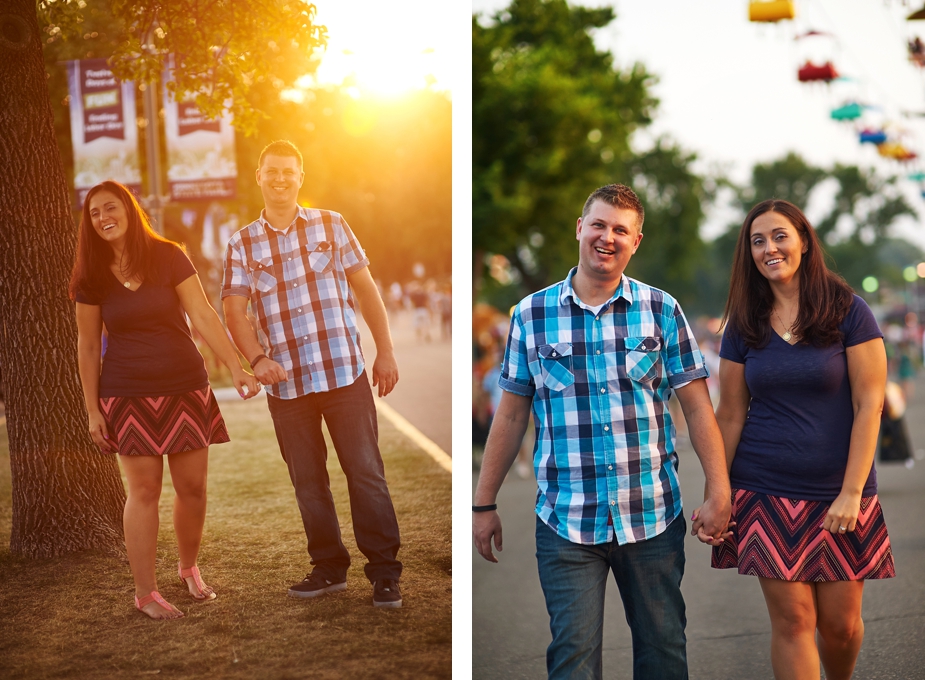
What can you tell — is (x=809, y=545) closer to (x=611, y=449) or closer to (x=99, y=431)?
(x=611, y=449)

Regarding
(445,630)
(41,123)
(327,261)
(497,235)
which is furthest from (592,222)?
(497,235)

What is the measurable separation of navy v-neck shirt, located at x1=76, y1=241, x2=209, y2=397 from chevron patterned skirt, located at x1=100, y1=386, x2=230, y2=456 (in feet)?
0.13

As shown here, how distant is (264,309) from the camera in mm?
3969

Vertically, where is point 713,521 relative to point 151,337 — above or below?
below

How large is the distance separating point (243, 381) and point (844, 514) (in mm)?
2395

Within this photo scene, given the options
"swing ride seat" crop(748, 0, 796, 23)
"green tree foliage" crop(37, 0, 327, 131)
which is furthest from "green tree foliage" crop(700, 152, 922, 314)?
"green tree foliage" crop(37, 0, 327, 131)

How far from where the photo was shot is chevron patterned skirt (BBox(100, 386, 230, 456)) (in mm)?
3914

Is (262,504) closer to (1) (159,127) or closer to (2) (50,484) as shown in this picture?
(2) (50,484)

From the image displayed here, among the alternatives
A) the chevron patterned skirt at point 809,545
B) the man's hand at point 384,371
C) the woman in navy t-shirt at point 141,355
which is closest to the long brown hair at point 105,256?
the woman in navy t-shirt at point 141,355

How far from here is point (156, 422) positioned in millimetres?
3914

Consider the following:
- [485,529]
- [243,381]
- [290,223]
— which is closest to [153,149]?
[290,223]

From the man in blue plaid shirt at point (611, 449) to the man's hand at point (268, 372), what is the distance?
1078 millimetres

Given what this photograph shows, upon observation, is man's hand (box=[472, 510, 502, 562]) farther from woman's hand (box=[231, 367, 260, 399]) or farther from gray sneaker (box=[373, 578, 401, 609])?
woman's hand (box=[231, 367, 260, 399])

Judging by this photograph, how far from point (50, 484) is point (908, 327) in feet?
128
